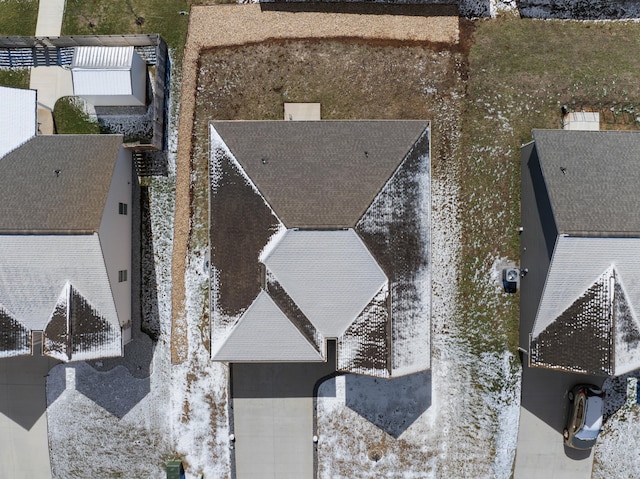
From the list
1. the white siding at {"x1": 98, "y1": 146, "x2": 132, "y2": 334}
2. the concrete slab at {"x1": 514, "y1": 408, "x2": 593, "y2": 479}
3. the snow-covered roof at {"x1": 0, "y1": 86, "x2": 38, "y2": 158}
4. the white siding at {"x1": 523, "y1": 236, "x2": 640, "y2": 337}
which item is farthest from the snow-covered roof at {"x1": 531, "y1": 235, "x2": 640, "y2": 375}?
the snow-covered roof at {"x1": 0, "y1": 86, "x2": 38, "y2": 158}

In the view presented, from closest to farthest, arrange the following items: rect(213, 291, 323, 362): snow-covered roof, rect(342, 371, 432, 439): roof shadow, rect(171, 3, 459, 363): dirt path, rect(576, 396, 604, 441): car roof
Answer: rect(213, 291, 323, 362): snow-covered roof → rect(576, 396, 604, 441): car roof → rect(171, 3, 459, 363): dirt path → rect(342, 371, 432, 439): roof shadow

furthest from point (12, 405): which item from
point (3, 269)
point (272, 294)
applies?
point (272, 294)

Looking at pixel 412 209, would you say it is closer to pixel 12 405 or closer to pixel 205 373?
pixel 205 373

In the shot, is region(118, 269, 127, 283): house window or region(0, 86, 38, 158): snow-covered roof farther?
region(118, 269, 127, 283): house window

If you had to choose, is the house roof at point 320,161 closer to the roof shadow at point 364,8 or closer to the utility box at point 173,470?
the roof shadow at point 364,8

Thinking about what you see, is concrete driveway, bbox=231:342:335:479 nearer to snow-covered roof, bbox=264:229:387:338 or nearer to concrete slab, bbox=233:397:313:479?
concrete slab, bbox=233:397:313:479

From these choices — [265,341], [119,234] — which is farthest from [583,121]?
[119,234]
